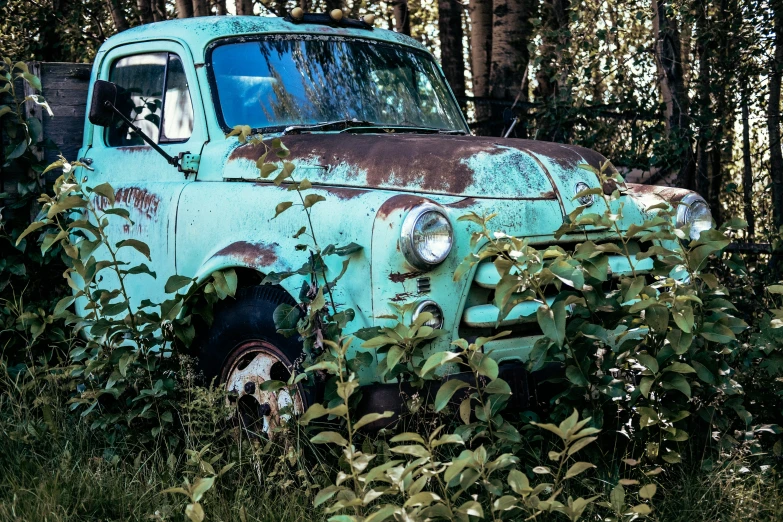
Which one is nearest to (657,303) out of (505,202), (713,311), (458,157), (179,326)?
(713,311)

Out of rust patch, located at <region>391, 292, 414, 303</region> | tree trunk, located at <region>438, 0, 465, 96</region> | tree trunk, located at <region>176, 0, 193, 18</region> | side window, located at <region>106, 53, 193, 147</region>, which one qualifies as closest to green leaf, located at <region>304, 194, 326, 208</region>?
rust patch, located at <region>391, 292, 414, 303</region>

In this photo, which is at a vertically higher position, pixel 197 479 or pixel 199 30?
pixel 199 30

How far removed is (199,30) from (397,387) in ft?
6.96

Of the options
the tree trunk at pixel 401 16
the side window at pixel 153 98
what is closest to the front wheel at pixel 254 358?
the side window at pixel 153 98

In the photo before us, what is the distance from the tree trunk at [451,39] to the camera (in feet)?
32.8

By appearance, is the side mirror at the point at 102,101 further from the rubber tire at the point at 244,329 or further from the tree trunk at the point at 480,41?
the tree trunk at the point at 480,41

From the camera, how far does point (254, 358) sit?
3830mm

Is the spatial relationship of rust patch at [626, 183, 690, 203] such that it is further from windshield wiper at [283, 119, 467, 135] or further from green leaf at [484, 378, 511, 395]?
green leaf at [484, 378, 511, 395]

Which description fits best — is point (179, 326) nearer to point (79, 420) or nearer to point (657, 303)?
point (79, 420)

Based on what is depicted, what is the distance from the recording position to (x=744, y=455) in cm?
367

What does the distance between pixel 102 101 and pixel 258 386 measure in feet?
4.91

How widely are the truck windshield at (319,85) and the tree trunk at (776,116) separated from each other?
307cm

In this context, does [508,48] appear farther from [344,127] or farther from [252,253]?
[252,253]

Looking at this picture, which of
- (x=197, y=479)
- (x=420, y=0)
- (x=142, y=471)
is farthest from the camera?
(x=420, y=0)
